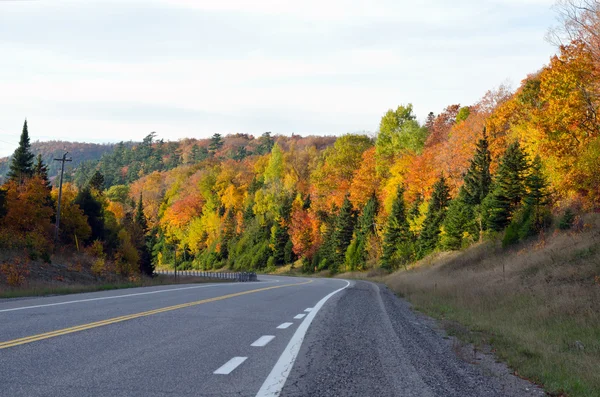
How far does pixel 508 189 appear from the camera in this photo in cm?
3938

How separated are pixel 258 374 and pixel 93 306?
26.7ft

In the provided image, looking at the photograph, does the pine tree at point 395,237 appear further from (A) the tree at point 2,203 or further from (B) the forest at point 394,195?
(A) the tree at point 2,203

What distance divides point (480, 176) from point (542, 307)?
1297 inches

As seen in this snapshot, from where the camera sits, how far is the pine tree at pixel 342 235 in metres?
70.7

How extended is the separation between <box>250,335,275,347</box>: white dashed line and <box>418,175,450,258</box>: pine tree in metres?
44.8

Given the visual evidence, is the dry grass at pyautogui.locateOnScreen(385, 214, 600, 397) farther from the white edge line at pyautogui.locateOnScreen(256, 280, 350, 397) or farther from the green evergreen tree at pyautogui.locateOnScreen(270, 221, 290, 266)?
the green evergreen tree at pyautogui.locateOnScreen(270, 221, 290, 266)

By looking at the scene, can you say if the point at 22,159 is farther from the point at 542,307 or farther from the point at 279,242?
the point at 542,307

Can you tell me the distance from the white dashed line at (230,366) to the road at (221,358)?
0.02 meters

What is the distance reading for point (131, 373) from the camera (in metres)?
5.58

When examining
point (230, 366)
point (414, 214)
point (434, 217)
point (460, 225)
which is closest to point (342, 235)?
point (414, 214)

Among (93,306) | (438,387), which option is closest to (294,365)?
(438,387)

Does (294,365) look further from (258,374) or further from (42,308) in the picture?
(42,308)

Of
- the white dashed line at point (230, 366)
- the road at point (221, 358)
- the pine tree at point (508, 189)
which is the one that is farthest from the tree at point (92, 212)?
the white dashed line at point (230, 366)

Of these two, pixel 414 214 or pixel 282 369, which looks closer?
pixel 282 369
